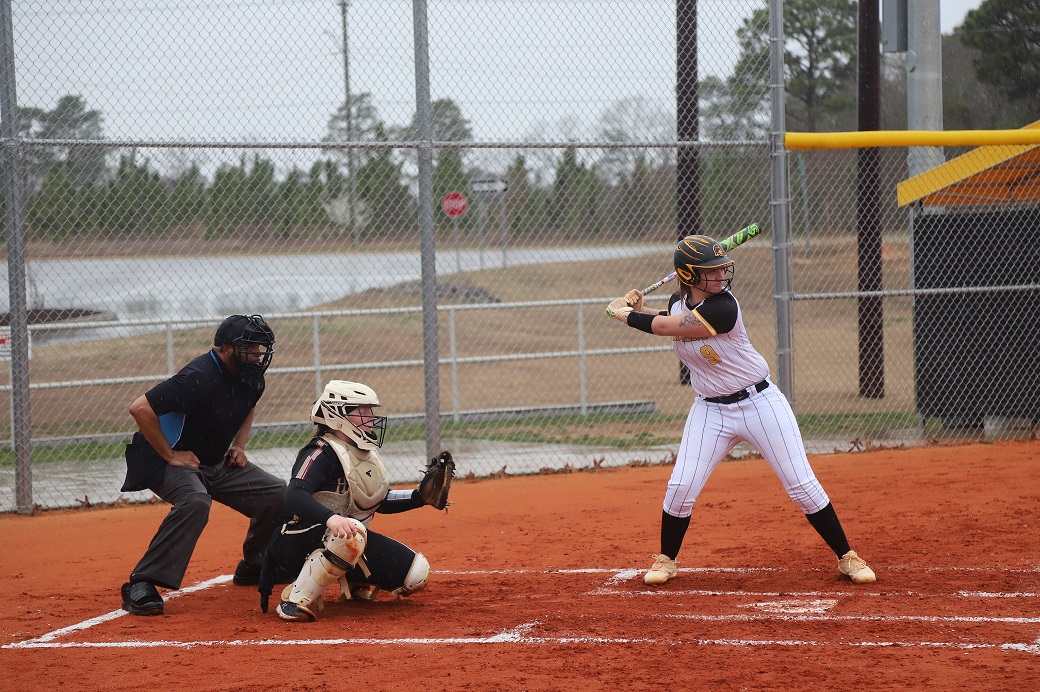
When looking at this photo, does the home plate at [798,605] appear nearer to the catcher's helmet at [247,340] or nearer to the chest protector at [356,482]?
the chest protector at [356,482]

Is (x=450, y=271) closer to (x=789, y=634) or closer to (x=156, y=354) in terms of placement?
(x=156, y=354)

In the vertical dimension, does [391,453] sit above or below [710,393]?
below

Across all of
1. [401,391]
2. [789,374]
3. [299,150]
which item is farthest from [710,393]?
[401,391]

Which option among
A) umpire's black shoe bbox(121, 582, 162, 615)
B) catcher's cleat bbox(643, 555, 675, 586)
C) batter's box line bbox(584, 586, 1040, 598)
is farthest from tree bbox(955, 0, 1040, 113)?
umpire's black shoe bbox(121, 582, 162, 615)

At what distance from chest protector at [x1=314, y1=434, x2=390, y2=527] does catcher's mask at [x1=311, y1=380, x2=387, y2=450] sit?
70mm

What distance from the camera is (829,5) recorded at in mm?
32688

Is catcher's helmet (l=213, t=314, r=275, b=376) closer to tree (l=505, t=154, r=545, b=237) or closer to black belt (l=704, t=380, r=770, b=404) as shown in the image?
black belt (l=704, t=380, r=770, b=404)

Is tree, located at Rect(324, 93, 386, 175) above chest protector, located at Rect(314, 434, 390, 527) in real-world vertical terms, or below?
above

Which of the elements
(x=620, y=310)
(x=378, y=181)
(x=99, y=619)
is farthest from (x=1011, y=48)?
(x=99, y=619)

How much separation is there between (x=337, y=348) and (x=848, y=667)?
18.1m

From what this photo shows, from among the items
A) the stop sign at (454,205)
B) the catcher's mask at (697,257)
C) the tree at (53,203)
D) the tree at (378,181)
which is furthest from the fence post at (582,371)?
the stop sign at (454,205)

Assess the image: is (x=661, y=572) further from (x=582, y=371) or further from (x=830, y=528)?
(x=582, y=371)

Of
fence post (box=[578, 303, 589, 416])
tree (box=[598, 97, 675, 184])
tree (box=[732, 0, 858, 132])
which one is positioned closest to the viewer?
tree (box=[598, 97, 675, 184])

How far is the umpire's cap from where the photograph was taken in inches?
213
